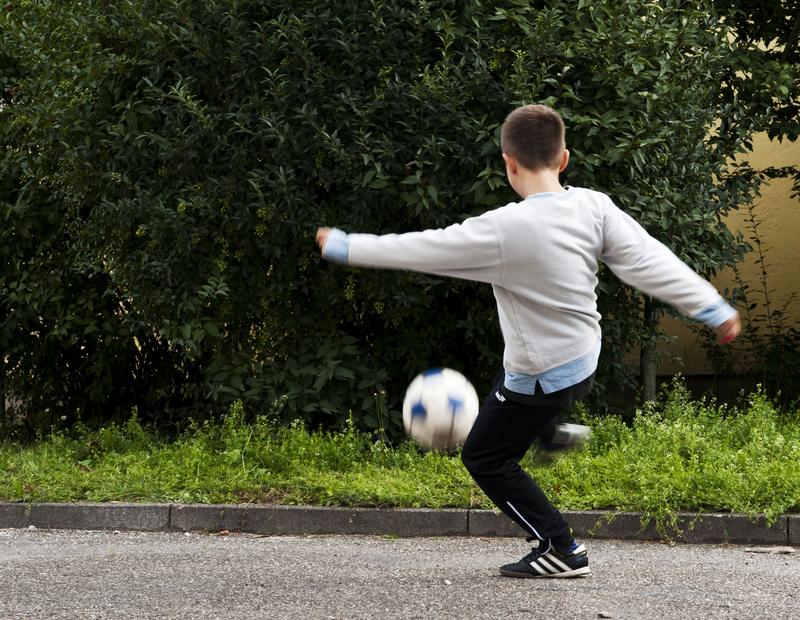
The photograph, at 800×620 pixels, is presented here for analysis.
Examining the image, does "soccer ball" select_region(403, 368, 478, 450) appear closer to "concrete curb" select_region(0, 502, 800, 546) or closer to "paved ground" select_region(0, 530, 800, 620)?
"paved ground" select_region(0, 530, 800, 620)

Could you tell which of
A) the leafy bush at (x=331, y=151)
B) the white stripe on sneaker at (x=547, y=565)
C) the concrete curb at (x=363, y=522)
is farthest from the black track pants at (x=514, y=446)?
the leafy bush at (x=331, y=151)

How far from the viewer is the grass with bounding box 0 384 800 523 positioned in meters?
6.72

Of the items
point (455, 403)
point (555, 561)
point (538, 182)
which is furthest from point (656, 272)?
point (555, 561)

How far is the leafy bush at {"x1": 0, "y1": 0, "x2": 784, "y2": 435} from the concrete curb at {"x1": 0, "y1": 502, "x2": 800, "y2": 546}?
4.31 ft

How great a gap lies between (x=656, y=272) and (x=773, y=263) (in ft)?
23.4

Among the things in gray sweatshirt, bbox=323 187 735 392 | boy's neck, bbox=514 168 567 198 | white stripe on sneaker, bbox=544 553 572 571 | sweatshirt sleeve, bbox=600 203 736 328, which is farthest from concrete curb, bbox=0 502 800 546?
boy's neck, bbox=514 168 567 198

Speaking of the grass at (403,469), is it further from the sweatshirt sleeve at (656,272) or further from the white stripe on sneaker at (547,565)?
the sweatshirt sleeve at (656,272)

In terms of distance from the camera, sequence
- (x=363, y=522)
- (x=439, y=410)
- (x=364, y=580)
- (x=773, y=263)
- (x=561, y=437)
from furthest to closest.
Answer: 1. (x=773, y=263)
2. (x=363, y=522)
3. (x=364, y=580)
4. (x=561, y=437)
5. (x=439, y=410)

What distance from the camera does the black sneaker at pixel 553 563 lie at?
206 inches

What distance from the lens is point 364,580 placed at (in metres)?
5.41

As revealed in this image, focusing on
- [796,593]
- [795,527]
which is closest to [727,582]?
[796,593]

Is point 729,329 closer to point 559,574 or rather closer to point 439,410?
point 439,410

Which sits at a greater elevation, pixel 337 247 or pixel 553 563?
pixel 337 247

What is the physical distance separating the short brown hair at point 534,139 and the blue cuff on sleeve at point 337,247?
853mm
